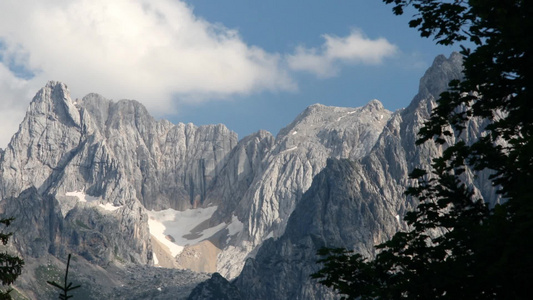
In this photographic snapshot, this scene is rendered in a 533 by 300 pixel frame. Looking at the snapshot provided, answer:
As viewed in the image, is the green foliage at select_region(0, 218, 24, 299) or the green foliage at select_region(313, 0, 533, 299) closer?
the green foliage at select_region(313, 0, 533, 299)

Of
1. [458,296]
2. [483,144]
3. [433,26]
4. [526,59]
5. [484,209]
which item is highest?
[433,26]

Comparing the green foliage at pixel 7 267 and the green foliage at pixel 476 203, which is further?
the green foliage at pixel 7 267

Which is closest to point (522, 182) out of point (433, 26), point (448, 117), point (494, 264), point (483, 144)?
point (494, 264)

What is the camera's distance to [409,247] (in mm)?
25391

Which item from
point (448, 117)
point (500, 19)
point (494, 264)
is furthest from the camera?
point (448, 117)

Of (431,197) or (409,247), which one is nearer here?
(409,247)

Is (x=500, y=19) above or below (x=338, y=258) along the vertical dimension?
above

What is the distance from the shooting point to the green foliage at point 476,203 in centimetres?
1978

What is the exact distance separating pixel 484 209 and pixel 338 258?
17.0 ft

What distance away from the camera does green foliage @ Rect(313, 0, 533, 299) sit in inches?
779

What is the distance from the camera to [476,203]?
25891 mm

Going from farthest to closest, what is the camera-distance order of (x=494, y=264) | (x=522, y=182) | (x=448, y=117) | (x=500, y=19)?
(x=448, y=117) < (x=500, y=19) < (x=522, y=182) < (x=494, y=264)

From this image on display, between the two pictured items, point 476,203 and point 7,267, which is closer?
point 476,203

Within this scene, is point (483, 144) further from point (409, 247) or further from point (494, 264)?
point (494, 264)
